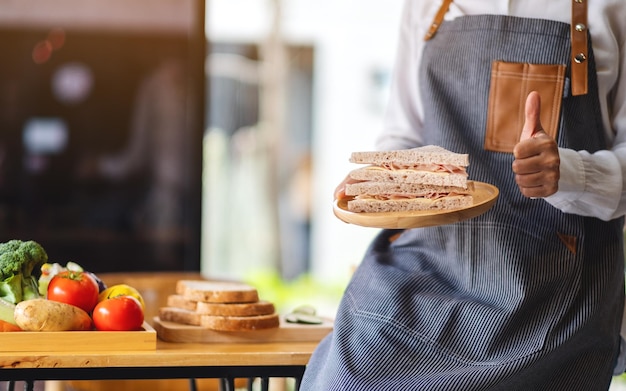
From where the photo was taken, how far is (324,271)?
341 inches

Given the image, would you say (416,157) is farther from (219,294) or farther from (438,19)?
(219,294)

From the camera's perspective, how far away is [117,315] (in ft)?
7.20

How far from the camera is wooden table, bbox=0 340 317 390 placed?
6.86 ft

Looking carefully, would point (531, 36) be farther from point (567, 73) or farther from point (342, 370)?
point (342, 370)

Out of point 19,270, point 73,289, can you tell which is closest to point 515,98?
point 73,289

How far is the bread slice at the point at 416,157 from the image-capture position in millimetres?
2031

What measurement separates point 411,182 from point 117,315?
0.73m

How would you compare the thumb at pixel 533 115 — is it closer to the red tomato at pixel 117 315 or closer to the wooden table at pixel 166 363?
the wooden table at pixel 166 363

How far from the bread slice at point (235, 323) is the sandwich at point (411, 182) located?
459mm

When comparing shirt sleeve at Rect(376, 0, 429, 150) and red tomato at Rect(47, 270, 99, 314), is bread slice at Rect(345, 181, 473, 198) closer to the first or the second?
shirt sleeve at Rect(376, 0, 429, 150)

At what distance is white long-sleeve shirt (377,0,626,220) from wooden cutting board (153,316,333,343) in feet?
1.66

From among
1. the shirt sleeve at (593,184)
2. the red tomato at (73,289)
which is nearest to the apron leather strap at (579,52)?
the shirt sleeve at (593,184)

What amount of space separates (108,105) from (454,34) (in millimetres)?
3734

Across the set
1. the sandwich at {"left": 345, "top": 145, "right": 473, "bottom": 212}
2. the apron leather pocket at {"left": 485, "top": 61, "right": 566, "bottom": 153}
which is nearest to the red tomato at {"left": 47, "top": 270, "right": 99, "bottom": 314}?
the sandwich at {"left": 345, "top": 145, "right": 473, "bottom": 212}
